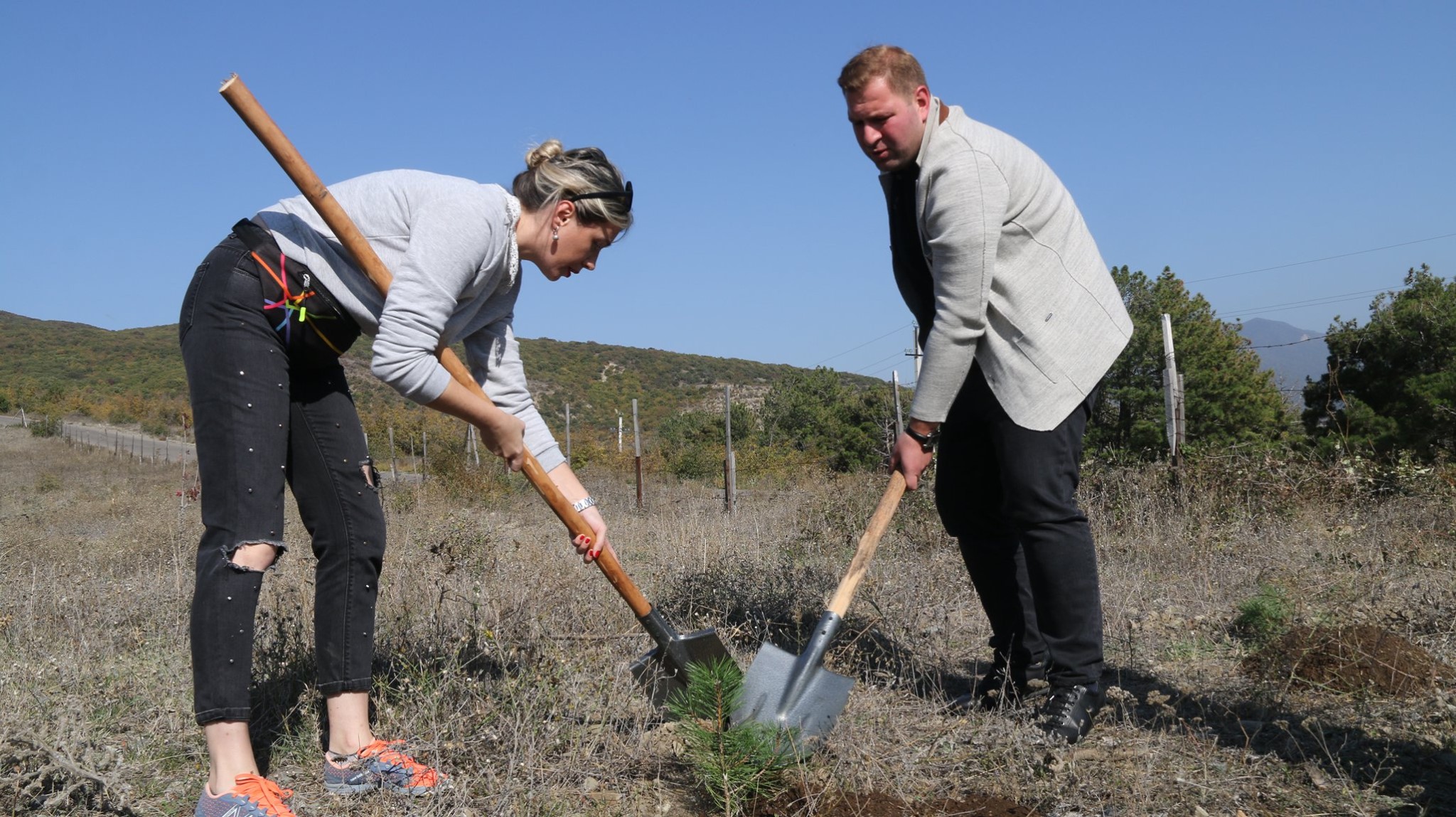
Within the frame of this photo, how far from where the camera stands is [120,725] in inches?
107

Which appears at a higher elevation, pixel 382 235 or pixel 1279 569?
pixel 382 235

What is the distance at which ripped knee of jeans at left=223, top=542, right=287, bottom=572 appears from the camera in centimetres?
207

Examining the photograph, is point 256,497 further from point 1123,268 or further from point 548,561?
point 1123,268

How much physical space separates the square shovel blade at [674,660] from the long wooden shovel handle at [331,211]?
0.52 meters

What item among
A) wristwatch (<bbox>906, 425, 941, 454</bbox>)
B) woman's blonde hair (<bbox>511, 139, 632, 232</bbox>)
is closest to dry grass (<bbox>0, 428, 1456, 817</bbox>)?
wristwatch (<bbox>906, 425, 941, 454</bbox>)

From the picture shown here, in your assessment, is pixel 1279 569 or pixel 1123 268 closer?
pixel 1279 569

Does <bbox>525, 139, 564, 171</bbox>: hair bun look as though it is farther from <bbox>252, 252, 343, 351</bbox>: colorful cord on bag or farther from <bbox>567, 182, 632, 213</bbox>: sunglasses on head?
<bbox>252, 252, 343, 351</bbox>: colorful cord on bag

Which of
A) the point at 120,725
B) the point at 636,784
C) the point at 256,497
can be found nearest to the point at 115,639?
the point at 120,725

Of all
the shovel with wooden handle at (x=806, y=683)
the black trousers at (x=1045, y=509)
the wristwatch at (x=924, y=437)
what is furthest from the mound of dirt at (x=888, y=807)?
the wristwatch at (x=924, y=437)

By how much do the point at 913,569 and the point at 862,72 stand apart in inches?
99.5

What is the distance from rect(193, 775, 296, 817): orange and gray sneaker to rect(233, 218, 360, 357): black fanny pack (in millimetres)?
972

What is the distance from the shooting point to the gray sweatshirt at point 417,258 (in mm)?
2033

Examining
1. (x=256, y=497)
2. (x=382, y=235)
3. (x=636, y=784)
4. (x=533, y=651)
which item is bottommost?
(x=636, y=784)

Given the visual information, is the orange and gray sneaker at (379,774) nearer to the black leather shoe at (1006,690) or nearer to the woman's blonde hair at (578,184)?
the woman's blonde hair at (578,184)
